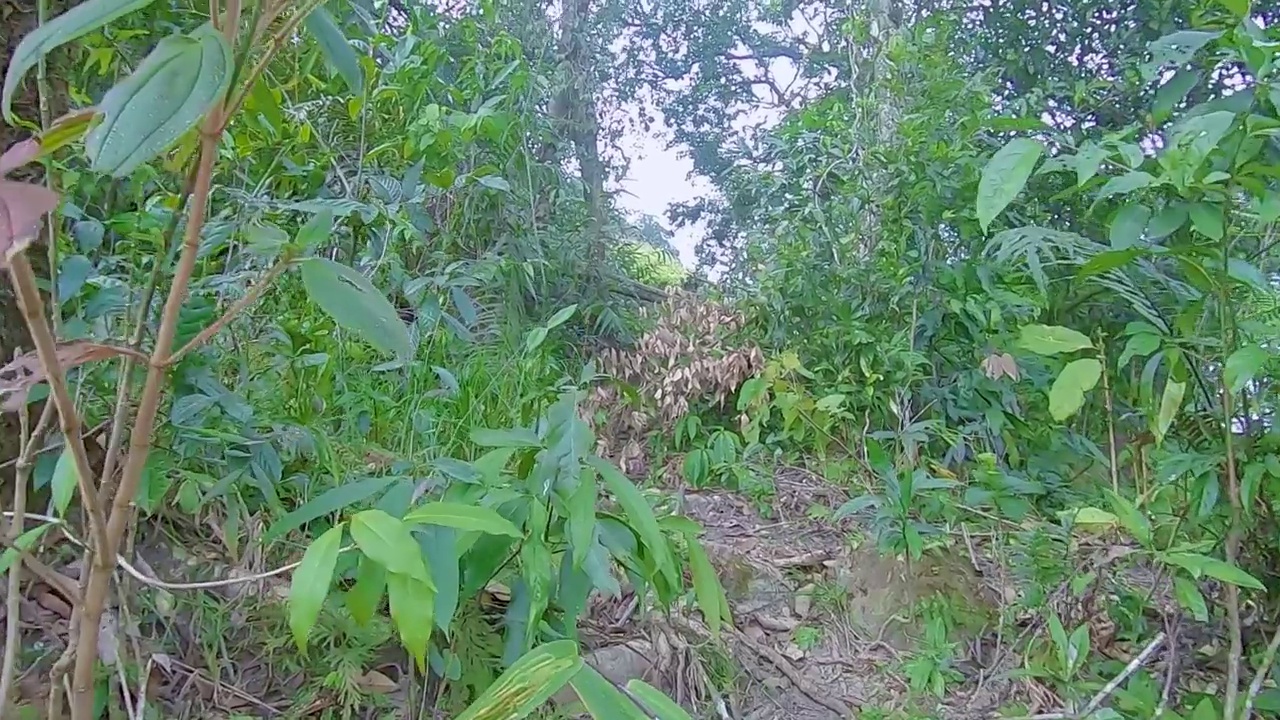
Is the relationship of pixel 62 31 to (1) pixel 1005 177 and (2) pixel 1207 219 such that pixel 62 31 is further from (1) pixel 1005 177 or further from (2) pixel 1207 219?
(2) pixel 1207 219

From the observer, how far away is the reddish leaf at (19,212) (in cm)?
28

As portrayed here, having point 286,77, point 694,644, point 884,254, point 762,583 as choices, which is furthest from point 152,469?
point 884,254

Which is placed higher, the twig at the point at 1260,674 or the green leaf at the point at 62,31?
the green leaf at the point at 62,31

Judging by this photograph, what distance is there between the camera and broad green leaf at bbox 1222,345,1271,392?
0.82m

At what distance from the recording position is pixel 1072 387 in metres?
0.91

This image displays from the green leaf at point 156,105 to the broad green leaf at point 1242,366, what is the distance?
91 cm

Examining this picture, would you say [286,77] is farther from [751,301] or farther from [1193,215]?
[751,301]

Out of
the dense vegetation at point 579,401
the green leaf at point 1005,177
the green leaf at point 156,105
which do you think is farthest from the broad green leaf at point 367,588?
the green leaf at point 1005,177

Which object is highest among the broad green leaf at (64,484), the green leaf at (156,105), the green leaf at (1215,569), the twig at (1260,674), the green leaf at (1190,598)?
the green leaf at (156,105)

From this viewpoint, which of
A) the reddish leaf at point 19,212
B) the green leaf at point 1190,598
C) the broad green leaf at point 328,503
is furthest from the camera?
the green leaf at point 1190,598

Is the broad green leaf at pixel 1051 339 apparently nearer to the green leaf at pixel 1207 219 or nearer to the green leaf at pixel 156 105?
the green leaf at pixel 1207 219

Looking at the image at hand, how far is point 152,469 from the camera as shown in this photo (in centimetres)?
81

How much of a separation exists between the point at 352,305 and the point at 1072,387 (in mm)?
783

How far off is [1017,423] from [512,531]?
1.87m
